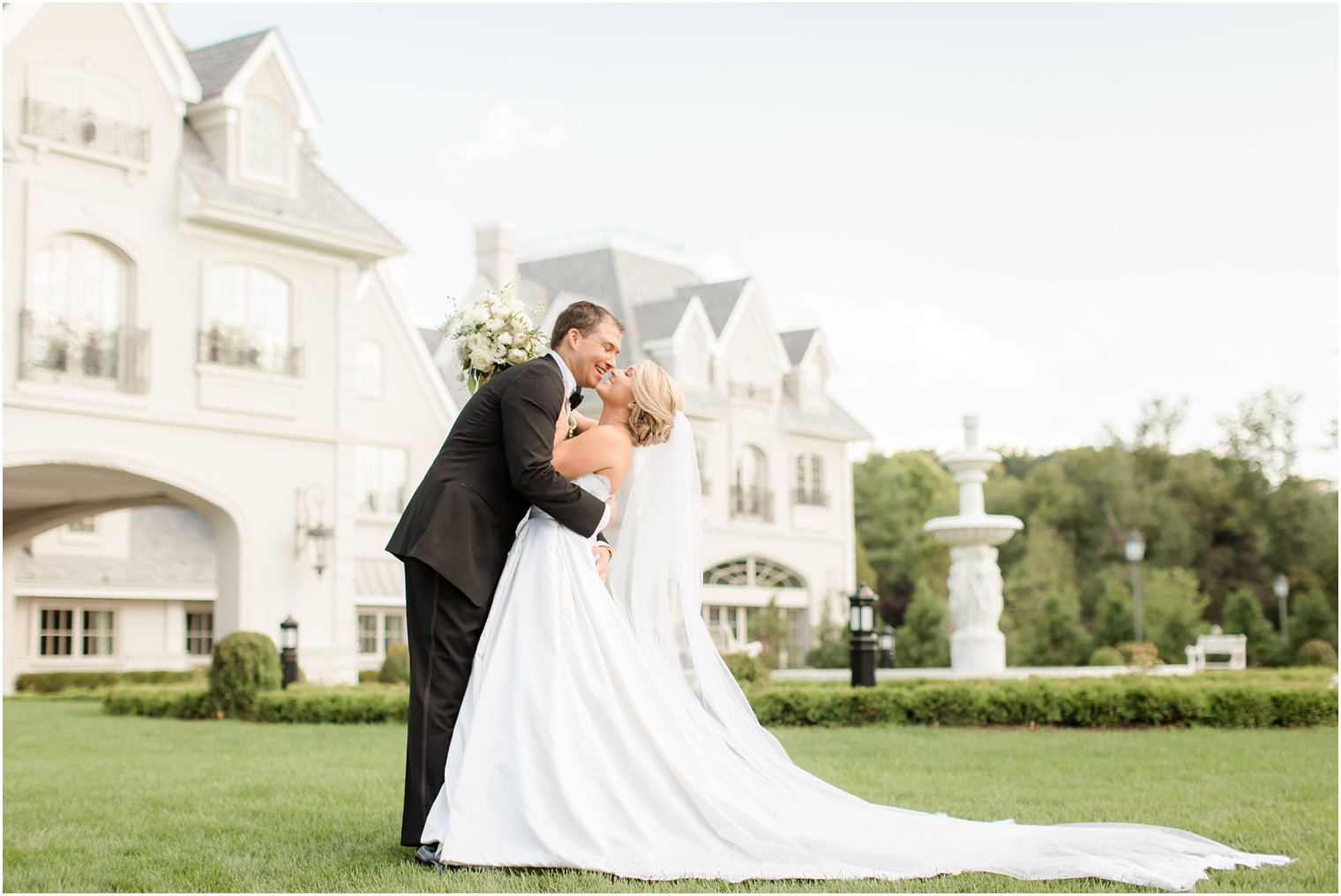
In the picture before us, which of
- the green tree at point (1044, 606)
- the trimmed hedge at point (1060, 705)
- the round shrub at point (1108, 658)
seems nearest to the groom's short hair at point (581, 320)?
the trimmed hedge at point (1060, 705)

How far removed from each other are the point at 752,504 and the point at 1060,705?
23.9 meters

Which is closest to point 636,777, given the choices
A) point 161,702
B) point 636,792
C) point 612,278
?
point 636,792

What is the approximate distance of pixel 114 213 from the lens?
1920cm

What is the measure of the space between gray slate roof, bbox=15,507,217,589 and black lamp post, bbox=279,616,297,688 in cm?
866

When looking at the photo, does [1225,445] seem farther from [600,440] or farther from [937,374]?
[600,440]

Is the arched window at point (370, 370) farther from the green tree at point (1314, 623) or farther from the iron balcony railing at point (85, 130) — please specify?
the green tree at point (1314, 623)

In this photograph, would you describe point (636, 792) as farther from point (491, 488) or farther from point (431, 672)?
point (491, 488)

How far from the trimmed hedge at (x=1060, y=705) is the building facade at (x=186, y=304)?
9968 millimetres

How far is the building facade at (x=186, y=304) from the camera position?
60.1 ft

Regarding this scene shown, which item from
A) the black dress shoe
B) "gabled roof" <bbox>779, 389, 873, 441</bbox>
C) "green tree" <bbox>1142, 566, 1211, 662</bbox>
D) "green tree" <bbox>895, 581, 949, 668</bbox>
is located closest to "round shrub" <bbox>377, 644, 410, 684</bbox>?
"green tree" <bbox>895, 581, 949, 668</bbox>

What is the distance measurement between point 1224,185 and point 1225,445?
28.3 metres

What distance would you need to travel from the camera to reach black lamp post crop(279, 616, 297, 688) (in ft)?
64.5

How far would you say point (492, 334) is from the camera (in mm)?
6348

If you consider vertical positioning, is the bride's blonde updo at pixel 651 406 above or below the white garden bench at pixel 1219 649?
above
